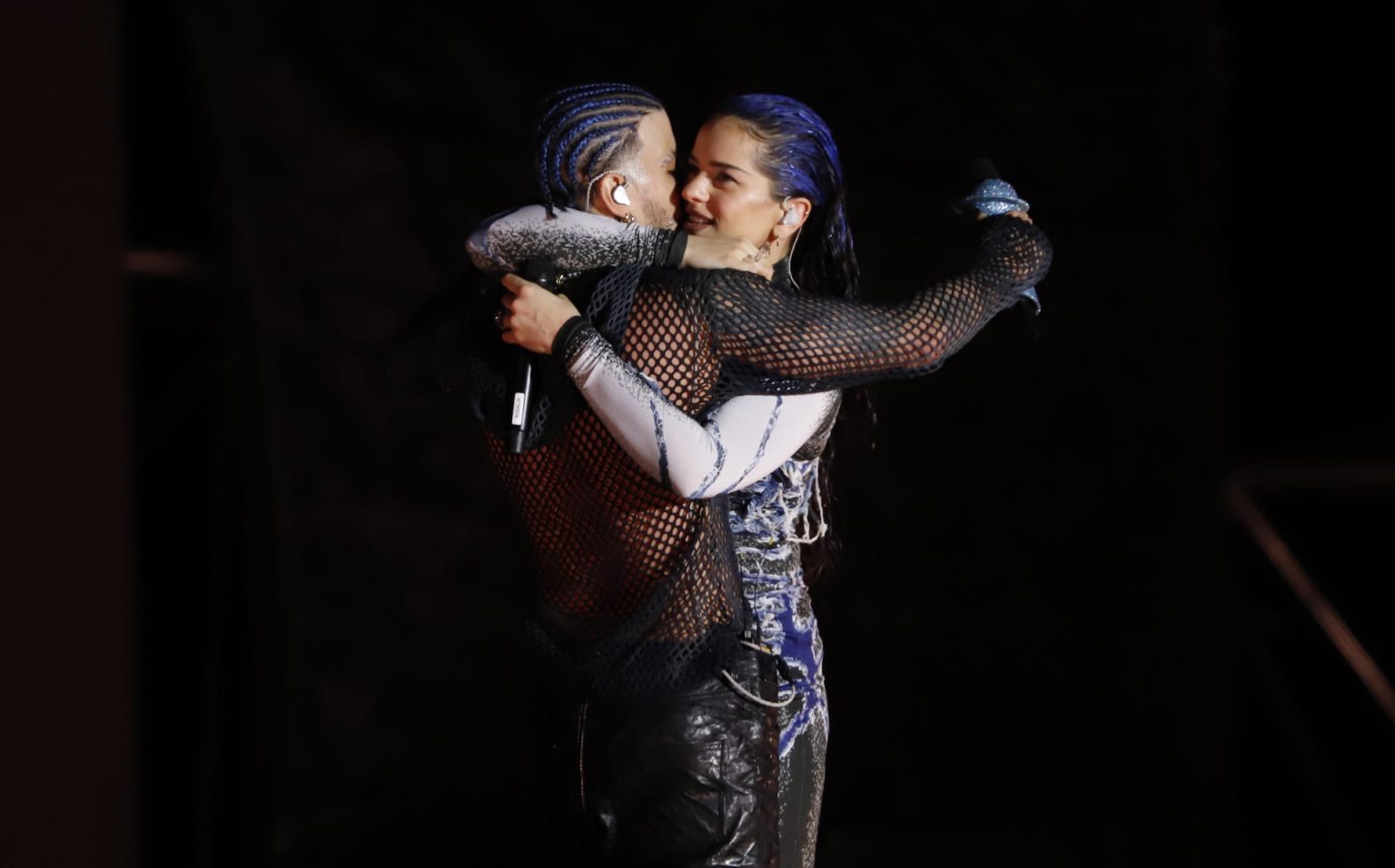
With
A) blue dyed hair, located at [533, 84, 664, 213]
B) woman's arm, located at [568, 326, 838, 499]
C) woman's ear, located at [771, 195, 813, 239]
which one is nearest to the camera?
woman's arm, located at [568, 326, 838, 499]

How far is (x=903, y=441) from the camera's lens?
3.63 m

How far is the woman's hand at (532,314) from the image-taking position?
5.58ft

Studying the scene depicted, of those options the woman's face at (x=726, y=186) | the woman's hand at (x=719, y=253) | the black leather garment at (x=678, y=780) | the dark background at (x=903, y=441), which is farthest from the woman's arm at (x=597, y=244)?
the dark background at (x=903, y=441)

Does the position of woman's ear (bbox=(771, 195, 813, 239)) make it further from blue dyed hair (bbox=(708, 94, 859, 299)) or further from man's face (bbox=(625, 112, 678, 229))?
man's face (bbox=(625, 112, 678, 229))

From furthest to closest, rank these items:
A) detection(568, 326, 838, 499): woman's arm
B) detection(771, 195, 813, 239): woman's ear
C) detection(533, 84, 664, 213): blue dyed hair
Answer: detection(771, 195, 813, 239): woman's ear, detection(533, 84, 664, 213): blue dyed hair, detection(568, 326, 838, 499): woman's arm

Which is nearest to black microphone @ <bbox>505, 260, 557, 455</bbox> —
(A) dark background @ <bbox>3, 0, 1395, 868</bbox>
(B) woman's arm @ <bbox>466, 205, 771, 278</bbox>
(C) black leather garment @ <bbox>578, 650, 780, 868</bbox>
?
(B) woman's arm @ <bbox>466, 205, 771, 278</bbox>

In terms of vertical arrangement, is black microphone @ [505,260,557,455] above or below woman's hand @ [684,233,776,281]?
below

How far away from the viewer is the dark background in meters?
3.06

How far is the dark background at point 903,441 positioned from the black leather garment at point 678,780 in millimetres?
1129

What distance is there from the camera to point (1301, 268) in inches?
136

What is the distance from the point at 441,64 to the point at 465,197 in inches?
10.6

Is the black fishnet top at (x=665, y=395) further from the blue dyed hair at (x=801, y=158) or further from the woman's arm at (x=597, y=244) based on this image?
the blue dyed hair at (x=801, y=158)

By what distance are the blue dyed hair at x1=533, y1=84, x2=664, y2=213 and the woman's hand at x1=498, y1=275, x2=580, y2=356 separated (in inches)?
5.1

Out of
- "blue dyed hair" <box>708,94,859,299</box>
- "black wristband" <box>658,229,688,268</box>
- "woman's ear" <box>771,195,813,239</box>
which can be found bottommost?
"black wristband" <box>658,229,688,268</box>
